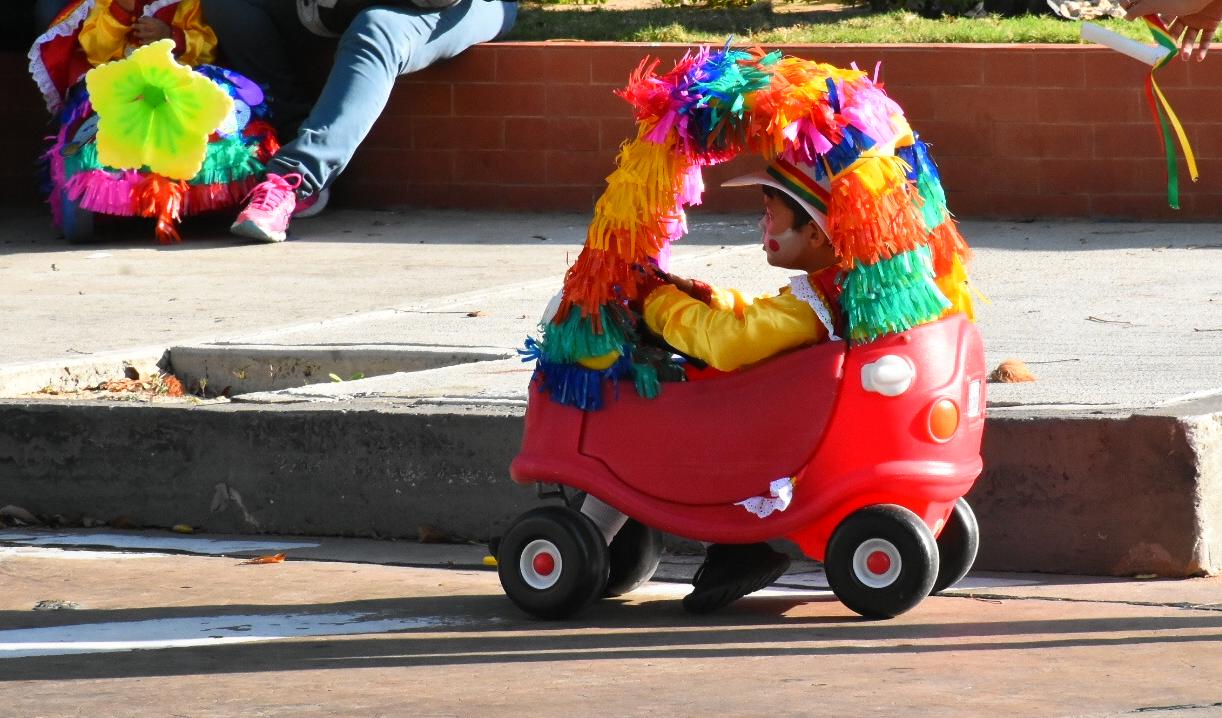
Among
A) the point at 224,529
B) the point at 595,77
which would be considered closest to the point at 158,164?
the point at 595,77

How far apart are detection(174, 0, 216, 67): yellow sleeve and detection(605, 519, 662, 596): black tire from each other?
6.34 metres

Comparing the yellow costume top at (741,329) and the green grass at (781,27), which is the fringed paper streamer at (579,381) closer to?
the yellow costume top at (741,329)

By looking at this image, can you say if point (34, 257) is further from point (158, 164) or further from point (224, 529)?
point (224, 529)

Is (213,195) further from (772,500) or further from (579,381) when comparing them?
(772,500)

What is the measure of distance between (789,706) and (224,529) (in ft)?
9.01

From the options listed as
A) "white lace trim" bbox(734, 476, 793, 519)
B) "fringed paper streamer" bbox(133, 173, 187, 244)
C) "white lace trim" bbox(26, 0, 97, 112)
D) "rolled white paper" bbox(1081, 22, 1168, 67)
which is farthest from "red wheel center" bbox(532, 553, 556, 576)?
"white lace trim" bbox(26, 0, 97, 112)

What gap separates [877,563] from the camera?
440cm

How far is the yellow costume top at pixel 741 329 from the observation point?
4.49 m

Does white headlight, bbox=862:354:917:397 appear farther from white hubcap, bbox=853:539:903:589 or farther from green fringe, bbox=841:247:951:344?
white hubcap, bbox=853:539:903:589

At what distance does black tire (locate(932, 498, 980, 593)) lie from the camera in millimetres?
4672

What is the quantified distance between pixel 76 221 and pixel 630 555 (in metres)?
6.26

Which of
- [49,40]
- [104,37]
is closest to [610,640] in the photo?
[104,37]

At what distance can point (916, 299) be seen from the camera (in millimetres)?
4453

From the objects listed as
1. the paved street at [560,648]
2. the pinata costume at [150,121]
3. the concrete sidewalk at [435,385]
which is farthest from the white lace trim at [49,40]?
the paved street at [560,648]
